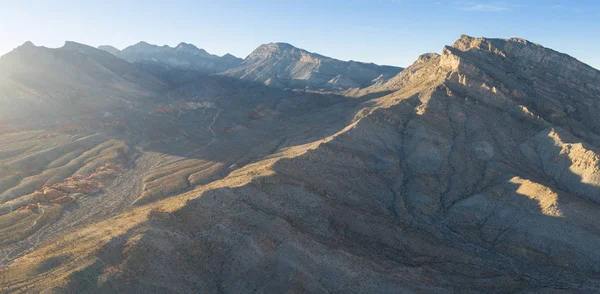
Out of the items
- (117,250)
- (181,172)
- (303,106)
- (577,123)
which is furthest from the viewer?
(303,106)

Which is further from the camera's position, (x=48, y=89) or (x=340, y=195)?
(x=48, y=89)

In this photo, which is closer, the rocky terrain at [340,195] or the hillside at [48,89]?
the rocky terrain at [340,195]

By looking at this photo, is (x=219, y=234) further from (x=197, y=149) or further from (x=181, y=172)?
(x=197, y=149)

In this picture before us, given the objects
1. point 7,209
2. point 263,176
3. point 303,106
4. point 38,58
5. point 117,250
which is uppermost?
point 38,58

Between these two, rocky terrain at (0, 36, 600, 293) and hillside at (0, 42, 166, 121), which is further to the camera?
hillside at (0, 42, 166, 121)

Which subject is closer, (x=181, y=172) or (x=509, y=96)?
(x=181, y=172)

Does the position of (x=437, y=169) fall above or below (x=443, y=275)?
above

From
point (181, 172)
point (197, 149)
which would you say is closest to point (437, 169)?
point (181, 172)

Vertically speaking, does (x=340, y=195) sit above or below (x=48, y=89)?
below
